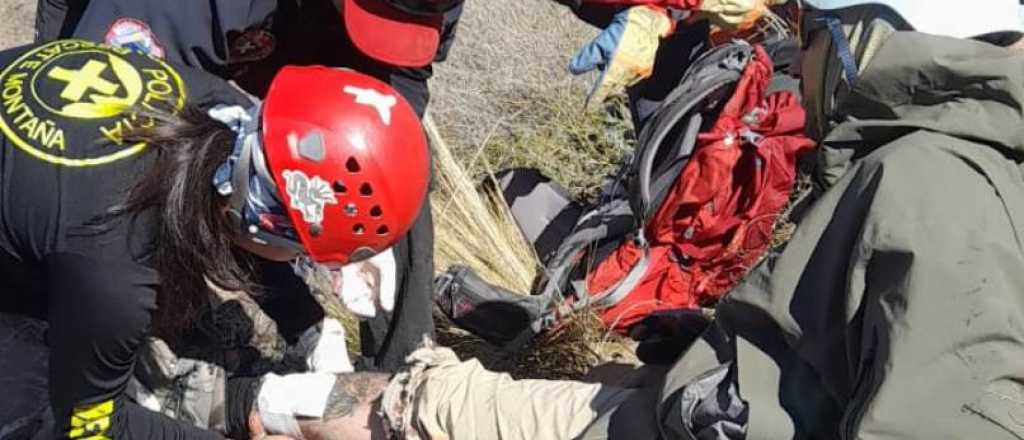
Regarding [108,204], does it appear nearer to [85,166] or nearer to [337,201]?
[85,166]

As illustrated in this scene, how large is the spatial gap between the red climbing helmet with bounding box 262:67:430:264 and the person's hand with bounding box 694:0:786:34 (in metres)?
1.48

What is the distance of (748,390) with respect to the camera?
2449 millimetres

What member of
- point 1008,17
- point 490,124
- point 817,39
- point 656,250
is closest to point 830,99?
point 817,39

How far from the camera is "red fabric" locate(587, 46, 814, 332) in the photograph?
366cm

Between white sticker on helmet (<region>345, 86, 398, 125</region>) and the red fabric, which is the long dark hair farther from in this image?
the red fabric

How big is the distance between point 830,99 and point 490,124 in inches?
94.2

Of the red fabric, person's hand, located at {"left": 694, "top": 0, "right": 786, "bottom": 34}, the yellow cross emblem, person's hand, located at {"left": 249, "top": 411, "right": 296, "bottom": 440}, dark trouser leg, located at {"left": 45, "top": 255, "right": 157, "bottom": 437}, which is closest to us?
dark trouser leg, located at {"left": 45, "top": 255, "right": 157, "bottom": 437}

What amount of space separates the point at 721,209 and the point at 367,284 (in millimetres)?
1159

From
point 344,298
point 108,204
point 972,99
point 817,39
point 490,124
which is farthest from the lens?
point 490,124

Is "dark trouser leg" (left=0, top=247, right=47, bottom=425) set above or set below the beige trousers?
below

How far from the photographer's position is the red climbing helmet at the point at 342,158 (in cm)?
241

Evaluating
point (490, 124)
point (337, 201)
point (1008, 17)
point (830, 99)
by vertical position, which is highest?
point (1008, 17)

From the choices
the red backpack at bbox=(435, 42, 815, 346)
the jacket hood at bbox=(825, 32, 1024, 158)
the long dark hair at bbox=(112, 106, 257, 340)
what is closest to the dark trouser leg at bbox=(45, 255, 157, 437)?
the long dark hair at bbox=(112, 106, 257, 340)

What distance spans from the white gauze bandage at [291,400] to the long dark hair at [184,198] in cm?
75
